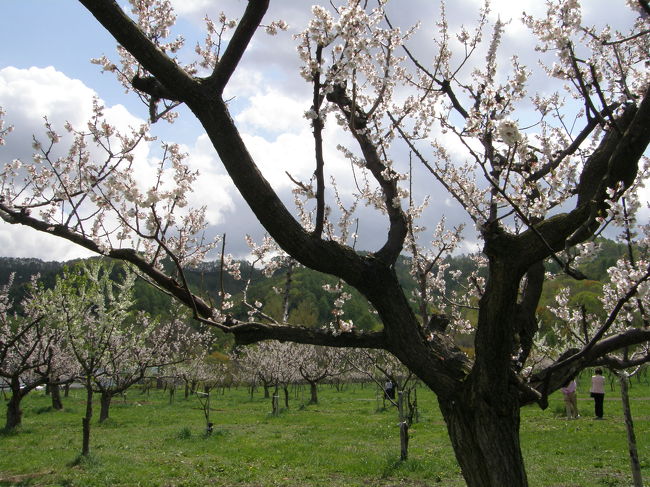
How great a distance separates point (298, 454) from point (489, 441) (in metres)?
9.82

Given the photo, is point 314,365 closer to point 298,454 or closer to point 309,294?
point 298,454

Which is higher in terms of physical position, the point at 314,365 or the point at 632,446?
the point at 632,446

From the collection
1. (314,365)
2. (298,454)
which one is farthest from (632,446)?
(314,365)

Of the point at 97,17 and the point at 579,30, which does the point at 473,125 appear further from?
the point at 97,17

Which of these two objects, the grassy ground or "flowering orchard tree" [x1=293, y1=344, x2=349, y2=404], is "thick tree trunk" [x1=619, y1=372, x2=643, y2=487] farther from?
"flowering orchard tree" [x1=293, y1=344, x2=349, y2=404]

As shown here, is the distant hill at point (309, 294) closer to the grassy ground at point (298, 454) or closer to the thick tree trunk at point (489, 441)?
the grassy ground at point (298, 454)

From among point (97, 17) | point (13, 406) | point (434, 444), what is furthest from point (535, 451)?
point (13, 406)

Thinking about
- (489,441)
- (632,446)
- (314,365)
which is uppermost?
(489,441)

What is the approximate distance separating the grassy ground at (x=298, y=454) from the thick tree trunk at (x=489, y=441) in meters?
6.23

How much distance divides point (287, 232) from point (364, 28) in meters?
1.46

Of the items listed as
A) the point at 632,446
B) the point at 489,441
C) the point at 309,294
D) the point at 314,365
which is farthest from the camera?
the point at 309,294

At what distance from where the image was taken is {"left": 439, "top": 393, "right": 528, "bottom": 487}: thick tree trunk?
319 centimetres

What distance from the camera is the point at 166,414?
80.4ft

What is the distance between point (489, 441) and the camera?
3256mm
